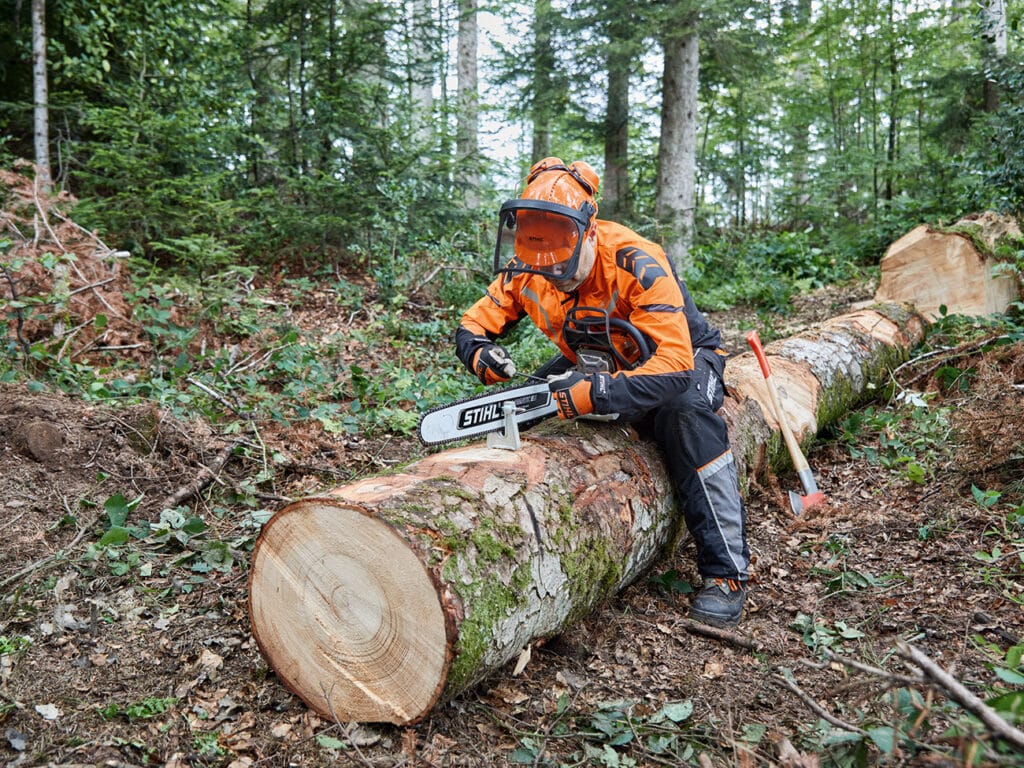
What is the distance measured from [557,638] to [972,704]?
180 centimetres

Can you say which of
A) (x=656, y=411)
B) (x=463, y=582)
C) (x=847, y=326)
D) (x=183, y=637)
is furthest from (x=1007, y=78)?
(x=183, y=637)

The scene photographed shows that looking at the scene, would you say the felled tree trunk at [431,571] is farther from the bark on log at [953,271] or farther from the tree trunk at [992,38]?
the tree trunk at [992,38]

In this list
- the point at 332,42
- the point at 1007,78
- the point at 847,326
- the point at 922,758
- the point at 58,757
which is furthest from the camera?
the point at 332,42

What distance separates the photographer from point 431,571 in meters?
2.10

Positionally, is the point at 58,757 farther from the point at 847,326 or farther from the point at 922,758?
the point at 847,326

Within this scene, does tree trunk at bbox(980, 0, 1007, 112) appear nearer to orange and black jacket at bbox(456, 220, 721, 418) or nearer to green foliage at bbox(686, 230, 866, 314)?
green foliage at bbox(686, 230, 866, 314)

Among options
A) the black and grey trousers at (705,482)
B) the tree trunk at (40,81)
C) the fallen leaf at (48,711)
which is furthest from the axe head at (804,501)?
the tree trunk at (40,81)

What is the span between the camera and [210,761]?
209cm

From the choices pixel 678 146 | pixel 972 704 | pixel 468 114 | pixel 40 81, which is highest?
pixel 468 114

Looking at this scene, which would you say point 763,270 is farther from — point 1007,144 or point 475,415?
point 475,415

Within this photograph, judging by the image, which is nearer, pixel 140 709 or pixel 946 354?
pixel 140 709

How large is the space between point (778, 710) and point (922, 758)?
1130 mm

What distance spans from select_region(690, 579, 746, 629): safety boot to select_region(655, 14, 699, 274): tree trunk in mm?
6945

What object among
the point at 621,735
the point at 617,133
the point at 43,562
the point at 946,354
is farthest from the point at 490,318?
the point at 617,133
